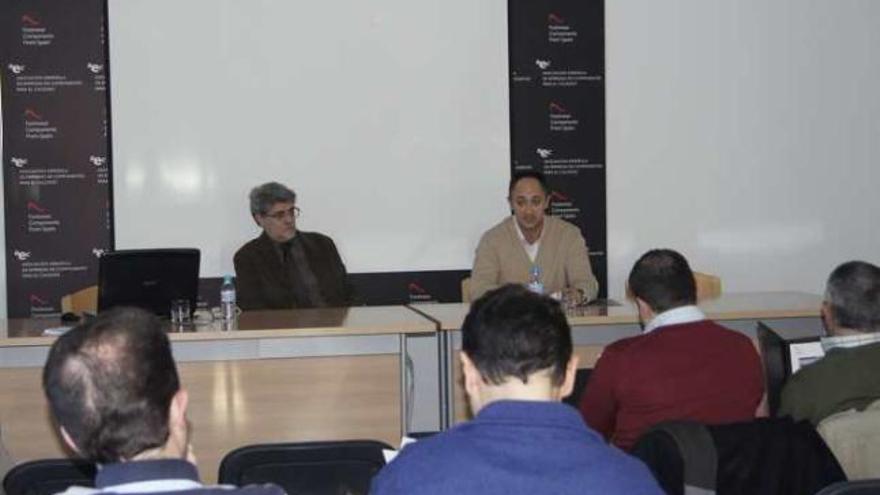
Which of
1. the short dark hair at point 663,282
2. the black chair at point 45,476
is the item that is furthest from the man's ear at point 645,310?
the black chair at point 45,476

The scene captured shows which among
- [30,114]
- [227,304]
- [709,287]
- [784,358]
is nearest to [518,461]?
[784,358]

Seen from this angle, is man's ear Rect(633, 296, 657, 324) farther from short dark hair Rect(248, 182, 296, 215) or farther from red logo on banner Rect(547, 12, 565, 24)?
red logo on banner Rect(547, 12, 565, 24)

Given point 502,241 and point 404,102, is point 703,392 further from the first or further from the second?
point 404,102

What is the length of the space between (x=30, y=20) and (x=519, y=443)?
5296 millimetres

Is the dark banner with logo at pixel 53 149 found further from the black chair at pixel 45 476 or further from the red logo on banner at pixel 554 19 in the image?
the black chair at pixel 45 476

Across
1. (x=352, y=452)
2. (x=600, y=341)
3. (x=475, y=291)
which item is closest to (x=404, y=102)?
(x=475, y=291)

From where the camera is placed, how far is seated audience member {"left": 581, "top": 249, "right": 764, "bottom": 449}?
3.09 m

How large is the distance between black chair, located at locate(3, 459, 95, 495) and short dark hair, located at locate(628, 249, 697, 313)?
5.49 ft

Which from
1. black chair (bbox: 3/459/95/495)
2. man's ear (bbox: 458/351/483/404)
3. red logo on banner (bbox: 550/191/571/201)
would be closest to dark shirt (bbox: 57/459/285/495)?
man's ear (bbox: 458/351/483/404)

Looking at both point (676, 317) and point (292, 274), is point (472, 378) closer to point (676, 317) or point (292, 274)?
point (676, 317)

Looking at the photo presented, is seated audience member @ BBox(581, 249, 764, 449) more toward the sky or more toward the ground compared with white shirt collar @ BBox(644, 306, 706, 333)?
more toward the ground

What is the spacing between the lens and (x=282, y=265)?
5.96 metres

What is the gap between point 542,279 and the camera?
19.9ft

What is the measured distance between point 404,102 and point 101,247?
1.94 metres
